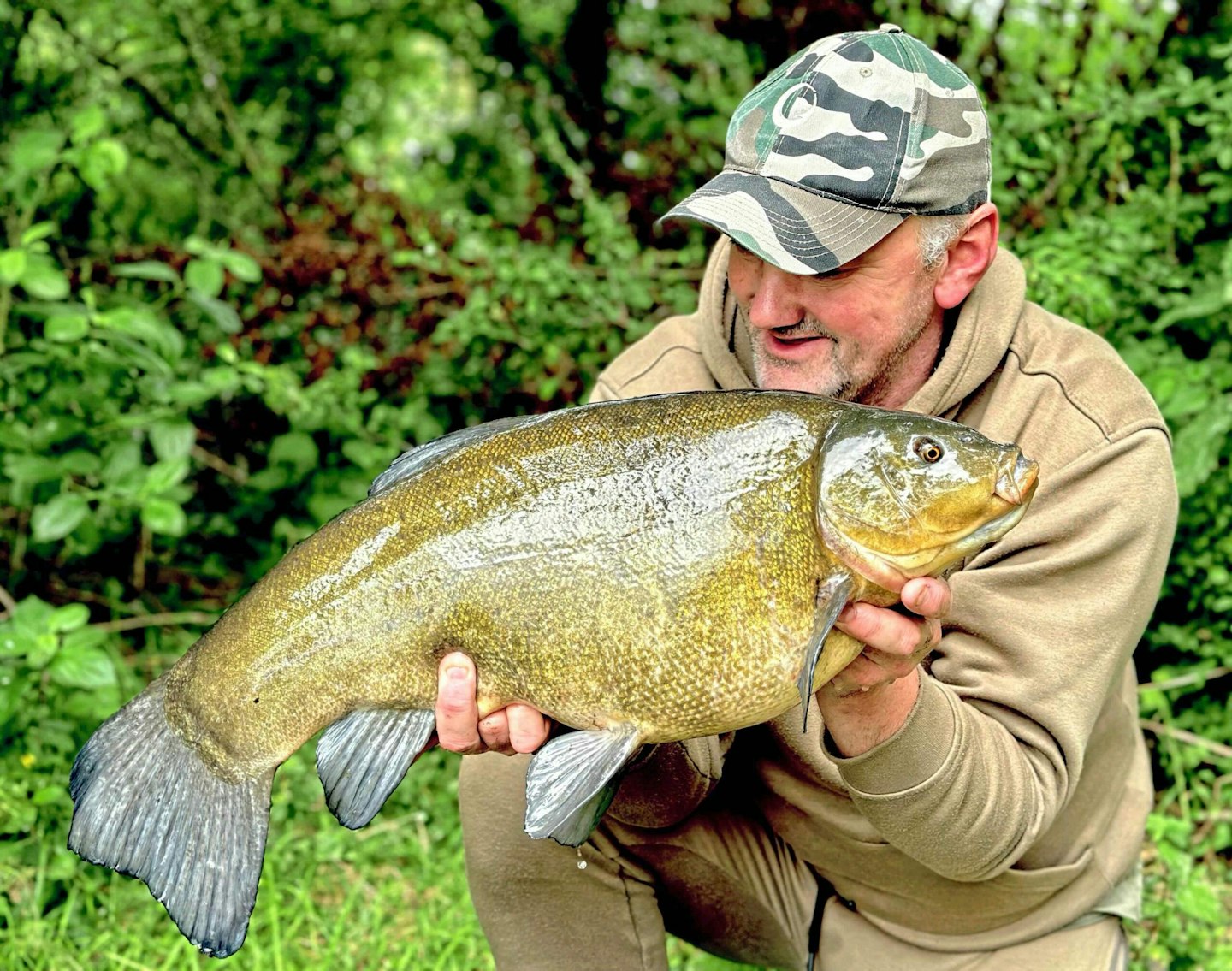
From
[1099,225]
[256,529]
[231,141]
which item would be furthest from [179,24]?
[1099,225]

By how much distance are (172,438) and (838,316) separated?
172cm

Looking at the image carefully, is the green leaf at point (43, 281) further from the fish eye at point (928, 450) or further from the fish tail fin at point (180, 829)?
the fish eye at point (928, 450)

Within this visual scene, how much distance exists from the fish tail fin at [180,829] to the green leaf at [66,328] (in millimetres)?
1478

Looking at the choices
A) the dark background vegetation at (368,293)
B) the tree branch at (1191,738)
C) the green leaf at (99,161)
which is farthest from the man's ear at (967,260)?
the green leaf at (99,161)

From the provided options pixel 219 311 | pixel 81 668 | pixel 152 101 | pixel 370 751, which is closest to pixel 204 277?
pixel 219 311

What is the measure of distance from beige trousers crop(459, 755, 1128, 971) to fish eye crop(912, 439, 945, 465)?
88cm

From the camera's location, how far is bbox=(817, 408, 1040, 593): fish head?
1579 mm

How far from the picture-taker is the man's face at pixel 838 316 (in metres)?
2.04

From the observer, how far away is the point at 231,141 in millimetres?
4840

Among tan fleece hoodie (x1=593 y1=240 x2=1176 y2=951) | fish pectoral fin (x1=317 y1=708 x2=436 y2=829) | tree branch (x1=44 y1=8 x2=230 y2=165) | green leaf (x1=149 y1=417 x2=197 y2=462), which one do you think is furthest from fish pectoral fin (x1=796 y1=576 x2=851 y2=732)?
tree branch (x1=44 y1=8 x2=230 y2=165)

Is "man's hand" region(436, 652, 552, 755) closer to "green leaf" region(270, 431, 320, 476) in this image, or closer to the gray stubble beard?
the gray stubble beard

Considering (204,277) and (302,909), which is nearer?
(302,909)

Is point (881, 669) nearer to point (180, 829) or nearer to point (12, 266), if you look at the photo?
point (180, 829)

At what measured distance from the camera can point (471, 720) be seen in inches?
69.1
